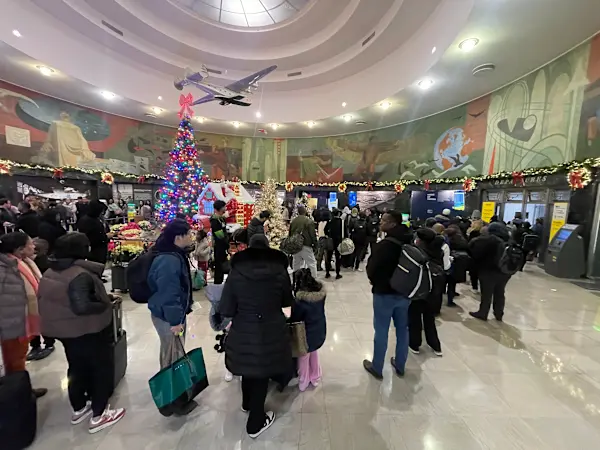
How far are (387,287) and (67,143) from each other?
15.7 m

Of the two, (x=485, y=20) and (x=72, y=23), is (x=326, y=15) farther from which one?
(x=72, y=23)

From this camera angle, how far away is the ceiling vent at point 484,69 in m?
8.22

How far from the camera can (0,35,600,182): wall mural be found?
23.5 feet

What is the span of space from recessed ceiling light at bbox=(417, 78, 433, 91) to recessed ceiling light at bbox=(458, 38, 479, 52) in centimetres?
179

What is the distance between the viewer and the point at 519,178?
26.3 feet

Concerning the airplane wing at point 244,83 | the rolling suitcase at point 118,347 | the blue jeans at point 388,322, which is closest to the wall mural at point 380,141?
the blue jeans at point 388,322

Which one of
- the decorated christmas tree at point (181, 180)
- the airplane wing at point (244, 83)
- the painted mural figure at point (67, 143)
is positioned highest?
the airplane wing at point (244, 83)

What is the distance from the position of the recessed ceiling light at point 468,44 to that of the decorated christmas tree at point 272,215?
6571mm

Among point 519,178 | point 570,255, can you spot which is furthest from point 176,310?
point 519,178

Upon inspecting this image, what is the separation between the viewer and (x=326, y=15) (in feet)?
38.7

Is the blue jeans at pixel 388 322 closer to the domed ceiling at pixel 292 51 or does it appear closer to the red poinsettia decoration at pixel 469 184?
the domed ceiling at pixel 292 51

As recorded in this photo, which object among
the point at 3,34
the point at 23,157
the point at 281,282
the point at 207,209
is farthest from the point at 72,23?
the point at 281,282

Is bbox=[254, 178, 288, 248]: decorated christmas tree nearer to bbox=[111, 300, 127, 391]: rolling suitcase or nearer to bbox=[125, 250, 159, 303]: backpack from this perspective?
bbox=[111, 300, 127, 391]: rolling suitcase

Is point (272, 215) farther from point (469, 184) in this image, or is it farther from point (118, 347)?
point (469, 184)
